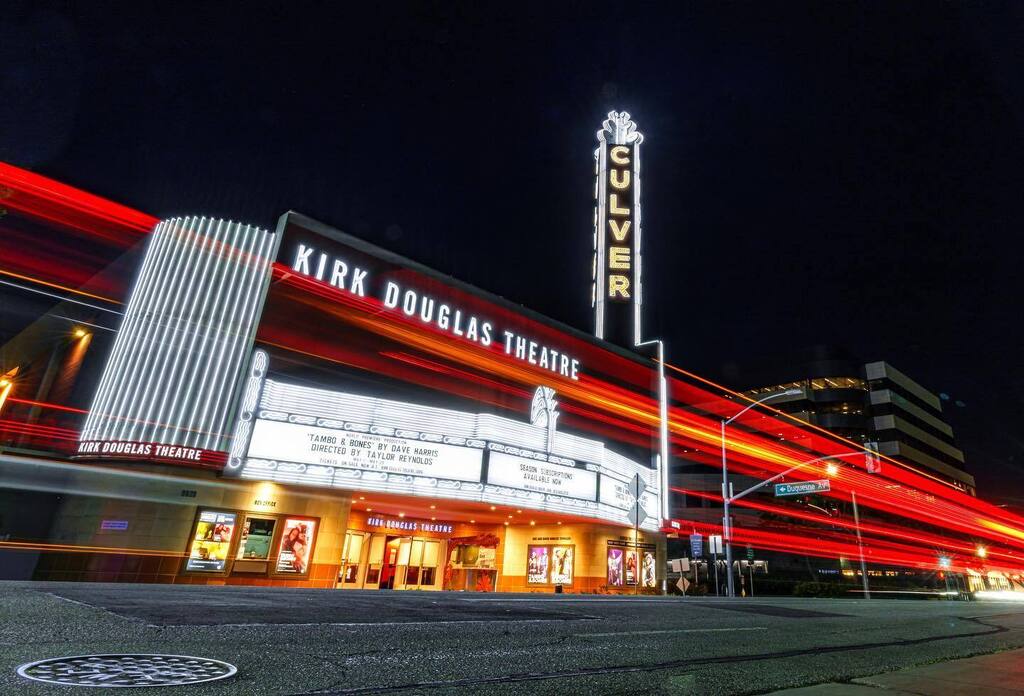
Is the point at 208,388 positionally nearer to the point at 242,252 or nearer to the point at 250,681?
the point at 242,252

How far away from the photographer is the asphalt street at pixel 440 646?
3320mm

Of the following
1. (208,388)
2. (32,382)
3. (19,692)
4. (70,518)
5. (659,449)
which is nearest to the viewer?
(19,692)

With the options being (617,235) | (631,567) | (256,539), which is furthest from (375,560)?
(617,235)

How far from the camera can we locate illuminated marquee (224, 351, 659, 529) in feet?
59.4

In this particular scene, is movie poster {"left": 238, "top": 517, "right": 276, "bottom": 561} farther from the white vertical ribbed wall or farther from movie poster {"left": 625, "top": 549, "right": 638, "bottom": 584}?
movie poster {"left": 625, "top": 549, "right": 638, "bottom": 584}

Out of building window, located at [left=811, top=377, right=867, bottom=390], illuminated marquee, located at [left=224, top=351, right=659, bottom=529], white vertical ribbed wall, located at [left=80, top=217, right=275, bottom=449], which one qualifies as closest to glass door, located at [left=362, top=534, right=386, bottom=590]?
illuminated marquee, located at [left=224, top=351, right=659, bottom=529]

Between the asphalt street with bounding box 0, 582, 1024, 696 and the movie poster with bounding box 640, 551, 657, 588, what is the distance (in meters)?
22.8

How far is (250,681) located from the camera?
2990mm

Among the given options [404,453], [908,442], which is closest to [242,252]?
[404,453]

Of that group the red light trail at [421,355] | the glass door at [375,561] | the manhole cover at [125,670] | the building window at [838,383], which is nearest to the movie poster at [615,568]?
the red light trail at [421,355]

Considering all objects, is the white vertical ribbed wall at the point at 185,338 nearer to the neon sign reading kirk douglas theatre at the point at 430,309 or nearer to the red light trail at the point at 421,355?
the red light trail at the point at 421,355

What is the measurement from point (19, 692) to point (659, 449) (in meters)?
31.1

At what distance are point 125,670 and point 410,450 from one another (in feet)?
56.7

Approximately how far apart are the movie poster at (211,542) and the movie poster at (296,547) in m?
1.78
